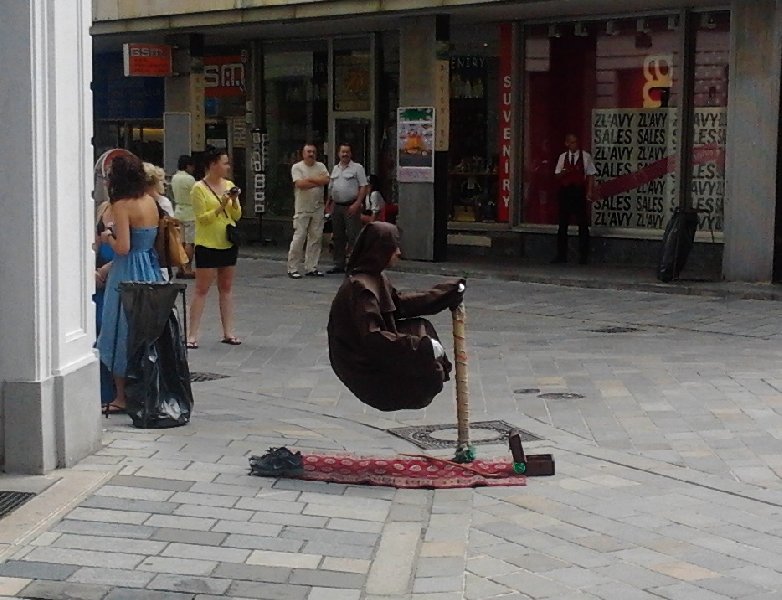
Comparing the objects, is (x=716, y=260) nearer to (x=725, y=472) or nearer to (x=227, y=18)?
(x=227, y=18)

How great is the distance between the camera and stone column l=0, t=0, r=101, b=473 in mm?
7324

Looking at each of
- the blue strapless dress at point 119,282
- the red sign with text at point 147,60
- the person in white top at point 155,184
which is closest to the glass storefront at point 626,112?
the red sign with text at point 147,60

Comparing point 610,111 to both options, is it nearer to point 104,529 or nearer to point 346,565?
point 104,529

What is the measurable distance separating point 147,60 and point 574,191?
848 centimetres

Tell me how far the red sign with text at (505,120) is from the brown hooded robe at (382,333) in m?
14.5

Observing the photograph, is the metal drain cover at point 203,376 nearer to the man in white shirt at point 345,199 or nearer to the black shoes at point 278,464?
the black shoes at point 278,464

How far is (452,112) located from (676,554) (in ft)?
55.9

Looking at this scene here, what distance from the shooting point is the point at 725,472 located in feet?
26.2

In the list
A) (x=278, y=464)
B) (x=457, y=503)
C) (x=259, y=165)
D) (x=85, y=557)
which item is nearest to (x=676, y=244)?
(x=259, y=165)

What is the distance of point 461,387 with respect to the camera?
7.84m

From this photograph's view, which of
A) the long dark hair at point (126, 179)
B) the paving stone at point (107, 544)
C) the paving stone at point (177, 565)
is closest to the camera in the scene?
the paving stone at point (177, 565)

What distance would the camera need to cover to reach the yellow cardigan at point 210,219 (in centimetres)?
1299

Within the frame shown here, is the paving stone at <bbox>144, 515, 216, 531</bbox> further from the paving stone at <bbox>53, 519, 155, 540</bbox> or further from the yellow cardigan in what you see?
the yellow cardigan

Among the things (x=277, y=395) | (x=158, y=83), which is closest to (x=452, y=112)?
(x=158, y=83)
